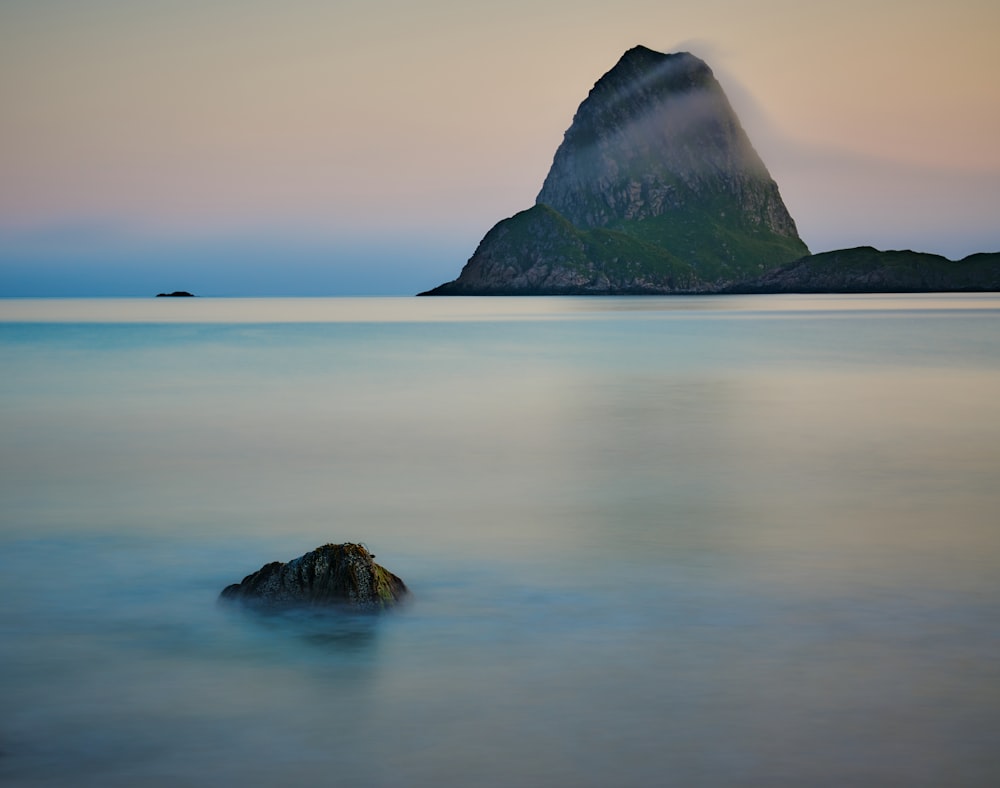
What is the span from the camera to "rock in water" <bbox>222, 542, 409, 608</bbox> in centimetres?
1009

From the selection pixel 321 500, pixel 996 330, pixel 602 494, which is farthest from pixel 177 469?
pixel 996 330

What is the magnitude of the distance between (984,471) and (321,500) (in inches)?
422

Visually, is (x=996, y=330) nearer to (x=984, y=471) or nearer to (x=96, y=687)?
(x=984, y=471)

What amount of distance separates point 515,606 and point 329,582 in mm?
1696

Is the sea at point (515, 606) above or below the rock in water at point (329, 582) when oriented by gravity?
below

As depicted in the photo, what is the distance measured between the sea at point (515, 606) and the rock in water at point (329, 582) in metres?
0.25

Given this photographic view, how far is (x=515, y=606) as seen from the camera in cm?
1059

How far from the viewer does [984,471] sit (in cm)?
1916

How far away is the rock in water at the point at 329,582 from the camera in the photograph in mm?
10094

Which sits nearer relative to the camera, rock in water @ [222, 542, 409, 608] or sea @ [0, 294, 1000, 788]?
sea @ [0, 294, 1000, 788]

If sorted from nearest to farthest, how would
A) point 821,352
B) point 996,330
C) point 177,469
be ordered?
point 177,469 < point 821,352 < point 996,330

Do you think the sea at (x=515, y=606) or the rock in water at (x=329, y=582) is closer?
the sea at (x=515, y=606)

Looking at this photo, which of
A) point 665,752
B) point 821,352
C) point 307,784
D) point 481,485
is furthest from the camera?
point 821,352

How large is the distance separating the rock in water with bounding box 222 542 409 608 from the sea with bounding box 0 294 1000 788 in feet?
0.82
